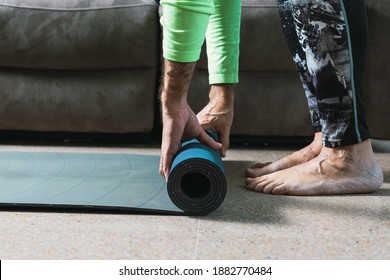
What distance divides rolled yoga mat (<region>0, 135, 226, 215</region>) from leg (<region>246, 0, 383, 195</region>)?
0.27 m

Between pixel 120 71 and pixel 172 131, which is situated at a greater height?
pixel 172 131

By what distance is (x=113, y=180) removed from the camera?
1563 mm

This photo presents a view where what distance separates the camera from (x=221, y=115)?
1720 mm

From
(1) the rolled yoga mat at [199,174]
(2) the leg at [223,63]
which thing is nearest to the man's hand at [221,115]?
(2) the leg at [223,63]

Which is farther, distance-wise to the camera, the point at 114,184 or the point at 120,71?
the point at 120,71

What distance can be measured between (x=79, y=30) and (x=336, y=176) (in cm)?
105

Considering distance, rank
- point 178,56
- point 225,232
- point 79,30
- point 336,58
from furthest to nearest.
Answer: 1. point 79,30
2. point 336,58
3. point 178,56
4. point 225,232

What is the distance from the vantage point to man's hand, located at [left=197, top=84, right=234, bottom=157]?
171 cm

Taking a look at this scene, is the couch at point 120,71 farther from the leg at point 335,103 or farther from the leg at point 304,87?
the leg at point 335,103

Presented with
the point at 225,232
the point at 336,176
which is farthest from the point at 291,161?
the point at 225,232

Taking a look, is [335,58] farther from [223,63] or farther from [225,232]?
[225,232]

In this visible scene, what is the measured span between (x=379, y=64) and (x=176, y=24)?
1.02 m

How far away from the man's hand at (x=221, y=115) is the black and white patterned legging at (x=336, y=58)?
0.28m
